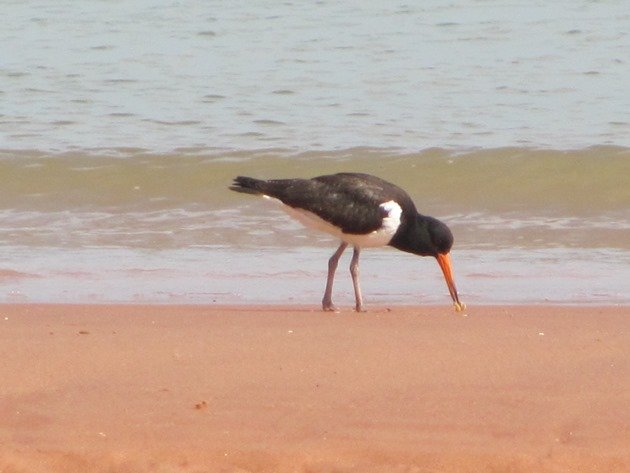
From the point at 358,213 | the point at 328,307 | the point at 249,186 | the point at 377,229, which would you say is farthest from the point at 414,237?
the point at 249,186

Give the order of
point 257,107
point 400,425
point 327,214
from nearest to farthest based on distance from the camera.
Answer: point 400,425 → point 327,214 → point 257,107

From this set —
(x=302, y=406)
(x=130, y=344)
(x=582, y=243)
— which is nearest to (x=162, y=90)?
(x=582, y=243)

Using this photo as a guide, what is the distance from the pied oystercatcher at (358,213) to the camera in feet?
24.8

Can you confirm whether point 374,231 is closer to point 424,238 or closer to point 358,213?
point 358,213

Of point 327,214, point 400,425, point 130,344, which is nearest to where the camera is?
point 400,425

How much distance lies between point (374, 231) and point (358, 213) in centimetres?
15

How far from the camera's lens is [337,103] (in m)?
13.8

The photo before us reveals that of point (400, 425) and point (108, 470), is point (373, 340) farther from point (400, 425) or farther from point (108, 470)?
point (108, 470)

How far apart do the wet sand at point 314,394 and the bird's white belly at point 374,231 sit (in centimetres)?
120

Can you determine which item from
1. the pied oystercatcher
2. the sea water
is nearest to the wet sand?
the pied oystercatcher

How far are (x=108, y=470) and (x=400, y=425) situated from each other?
1039 mm

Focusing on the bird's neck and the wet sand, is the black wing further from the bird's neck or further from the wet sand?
the wet sand

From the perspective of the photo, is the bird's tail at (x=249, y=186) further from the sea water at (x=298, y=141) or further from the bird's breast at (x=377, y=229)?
the sea water at (x=298, y=141)

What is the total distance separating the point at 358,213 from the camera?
24.7ft
